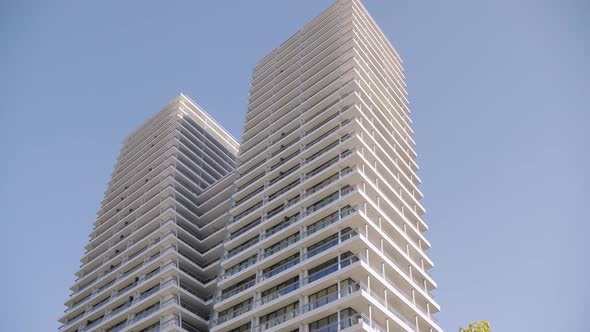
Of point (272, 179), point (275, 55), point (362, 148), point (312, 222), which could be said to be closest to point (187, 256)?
point (272, 179)

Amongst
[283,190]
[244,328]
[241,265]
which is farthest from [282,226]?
[244,328]

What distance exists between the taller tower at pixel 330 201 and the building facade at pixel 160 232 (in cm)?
840

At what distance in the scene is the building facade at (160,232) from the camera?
67.8 meters

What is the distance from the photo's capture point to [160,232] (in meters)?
75.5

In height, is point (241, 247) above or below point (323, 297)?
above

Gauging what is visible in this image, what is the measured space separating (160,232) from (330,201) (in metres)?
29.6

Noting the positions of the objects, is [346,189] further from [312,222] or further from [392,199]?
[392,199]

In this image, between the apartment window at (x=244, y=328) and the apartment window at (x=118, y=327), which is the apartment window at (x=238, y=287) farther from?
the apartment window at (x=118, y=327)

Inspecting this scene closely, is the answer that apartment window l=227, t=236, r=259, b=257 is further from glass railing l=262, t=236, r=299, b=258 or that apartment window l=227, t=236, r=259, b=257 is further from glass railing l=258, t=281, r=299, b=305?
glass railing l=258, t=281, r=299, b=305

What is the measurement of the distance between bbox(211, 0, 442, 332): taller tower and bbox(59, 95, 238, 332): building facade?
840cm

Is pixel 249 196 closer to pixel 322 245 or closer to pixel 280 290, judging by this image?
pixel 280 290

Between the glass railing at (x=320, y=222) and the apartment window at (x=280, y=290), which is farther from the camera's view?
the glass railing at (x=320, y=222)

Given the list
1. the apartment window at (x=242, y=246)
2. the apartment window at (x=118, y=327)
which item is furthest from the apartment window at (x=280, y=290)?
the apartment window at (x=118, y=327)

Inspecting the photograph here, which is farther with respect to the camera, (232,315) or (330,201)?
(330,201)
